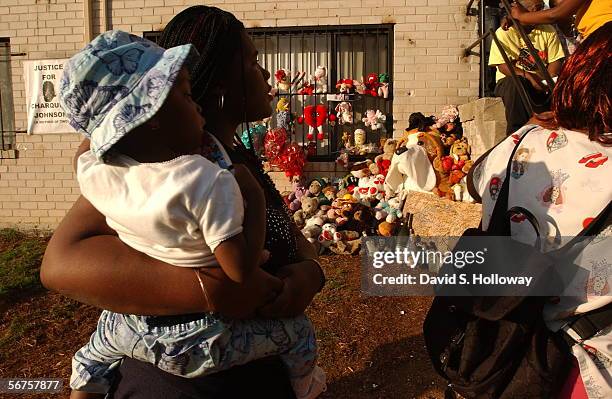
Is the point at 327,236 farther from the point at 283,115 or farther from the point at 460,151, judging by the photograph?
the point at 283,115

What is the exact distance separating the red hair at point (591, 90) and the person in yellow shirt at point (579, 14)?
1143 millimetres

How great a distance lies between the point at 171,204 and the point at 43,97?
24.8ft

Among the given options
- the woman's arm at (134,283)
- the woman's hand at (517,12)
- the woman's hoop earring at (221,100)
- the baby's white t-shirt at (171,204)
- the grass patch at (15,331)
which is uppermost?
the woman's hand at (517,12)

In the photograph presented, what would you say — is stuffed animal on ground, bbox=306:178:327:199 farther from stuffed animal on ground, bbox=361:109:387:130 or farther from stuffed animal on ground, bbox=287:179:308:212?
stuffed animal on ground, bbox=361:109:387:130

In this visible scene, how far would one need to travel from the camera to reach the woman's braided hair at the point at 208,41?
127 centimetres

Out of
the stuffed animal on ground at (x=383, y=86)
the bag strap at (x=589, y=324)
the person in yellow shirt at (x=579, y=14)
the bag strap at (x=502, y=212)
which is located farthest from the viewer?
the stuffed animal on ground at (x=383, y=86)

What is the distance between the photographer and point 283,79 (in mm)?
7367

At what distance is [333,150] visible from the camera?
7.43 metres

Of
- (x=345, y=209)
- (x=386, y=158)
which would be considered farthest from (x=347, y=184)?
(x=345, y=209)

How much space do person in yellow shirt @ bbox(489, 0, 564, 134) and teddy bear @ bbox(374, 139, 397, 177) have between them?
1.65 meters

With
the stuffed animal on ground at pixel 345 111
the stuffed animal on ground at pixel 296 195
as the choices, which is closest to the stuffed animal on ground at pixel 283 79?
the stuffed animal on ground at pixel 345 111

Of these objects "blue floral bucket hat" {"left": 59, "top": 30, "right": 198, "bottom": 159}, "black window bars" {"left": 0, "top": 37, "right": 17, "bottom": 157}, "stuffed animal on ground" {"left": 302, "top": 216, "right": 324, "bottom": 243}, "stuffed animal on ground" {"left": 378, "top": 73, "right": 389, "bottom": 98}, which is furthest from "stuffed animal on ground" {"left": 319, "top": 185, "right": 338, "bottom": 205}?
"blue floral bucket hat" {"left": 59, "top": 30, "right": 198, "bottom": 159}

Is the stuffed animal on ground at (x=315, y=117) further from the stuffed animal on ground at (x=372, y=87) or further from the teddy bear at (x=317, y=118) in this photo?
the stuffed animal on ground at (x=372, y=87)

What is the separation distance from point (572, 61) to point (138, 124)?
1309 millimetres
